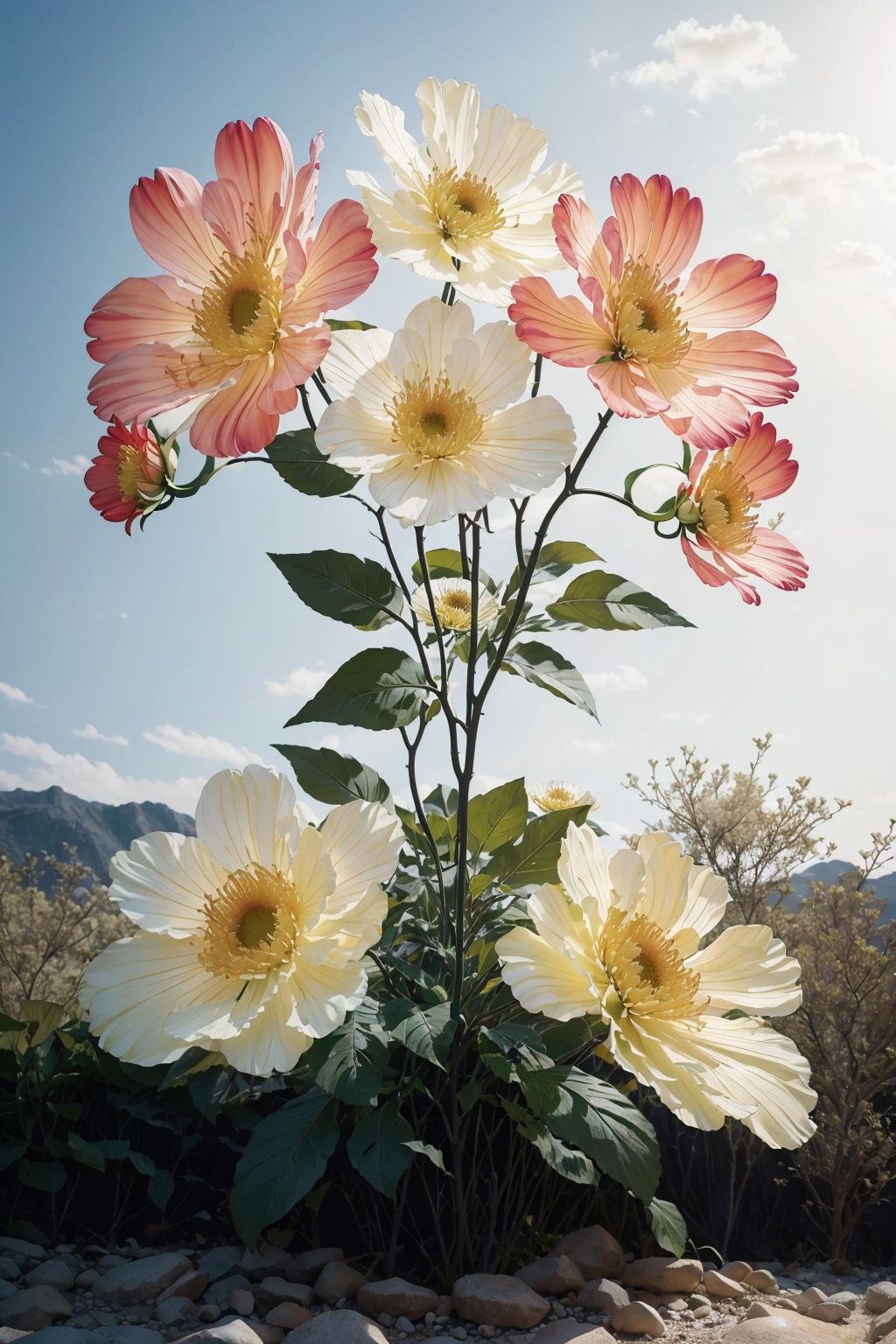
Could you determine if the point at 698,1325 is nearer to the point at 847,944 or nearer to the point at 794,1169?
the point at 794,1169

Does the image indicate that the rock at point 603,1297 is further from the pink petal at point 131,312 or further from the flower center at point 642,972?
the pink petal at point 131,312

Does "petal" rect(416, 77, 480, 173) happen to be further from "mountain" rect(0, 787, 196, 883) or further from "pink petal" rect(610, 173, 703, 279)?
"mountain" rect(0, 787, 196, 883)

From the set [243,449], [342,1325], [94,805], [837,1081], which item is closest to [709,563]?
[243,449]

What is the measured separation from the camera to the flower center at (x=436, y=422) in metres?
1.20

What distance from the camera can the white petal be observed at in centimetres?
132

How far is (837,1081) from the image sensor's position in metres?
2.47

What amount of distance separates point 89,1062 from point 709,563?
1.52 metres

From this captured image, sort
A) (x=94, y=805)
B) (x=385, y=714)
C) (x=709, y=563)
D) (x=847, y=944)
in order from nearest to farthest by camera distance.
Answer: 1. (x=709, y=563)
2. (x=385, y=714)
3. (x=847, y=944)
4. (x=94, y=805)

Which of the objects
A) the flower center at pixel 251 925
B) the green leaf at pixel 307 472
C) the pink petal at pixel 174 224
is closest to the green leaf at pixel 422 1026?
the flower center at pixel 251 925

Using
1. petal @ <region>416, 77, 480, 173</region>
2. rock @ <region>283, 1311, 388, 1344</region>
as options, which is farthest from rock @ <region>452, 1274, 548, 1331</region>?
petal @ <region>416, 77, 480, 173</region>

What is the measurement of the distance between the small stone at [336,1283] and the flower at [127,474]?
3.94 feet

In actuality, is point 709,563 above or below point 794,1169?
above

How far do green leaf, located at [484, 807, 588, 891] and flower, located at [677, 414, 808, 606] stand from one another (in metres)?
0.51

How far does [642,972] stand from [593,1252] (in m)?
0.76
